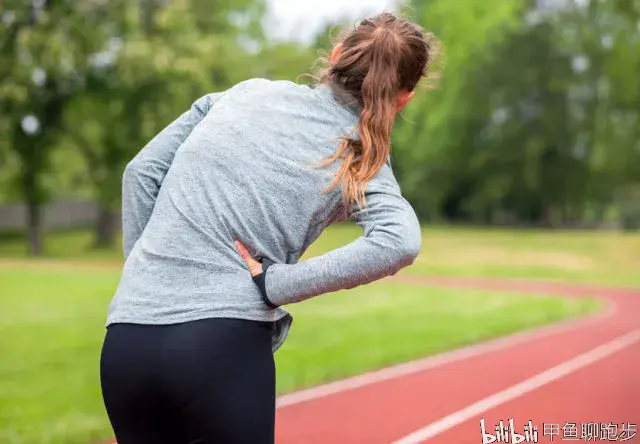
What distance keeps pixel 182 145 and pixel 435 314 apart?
516 inches

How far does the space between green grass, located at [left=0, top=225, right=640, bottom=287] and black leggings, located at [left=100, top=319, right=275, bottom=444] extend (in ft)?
58.5

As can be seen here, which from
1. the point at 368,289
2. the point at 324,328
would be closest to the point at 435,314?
the point at 324,328

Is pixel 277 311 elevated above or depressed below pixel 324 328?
above

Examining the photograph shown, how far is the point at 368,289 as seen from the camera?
19750 millimetres

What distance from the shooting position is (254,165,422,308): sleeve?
184 cm

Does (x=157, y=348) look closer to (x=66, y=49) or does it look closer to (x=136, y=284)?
(x=136, y=284)

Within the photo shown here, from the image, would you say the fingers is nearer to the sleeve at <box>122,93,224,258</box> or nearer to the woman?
the woman

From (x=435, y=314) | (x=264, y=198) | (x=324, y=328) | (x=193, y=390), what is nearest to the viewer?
(x=193, y=390)

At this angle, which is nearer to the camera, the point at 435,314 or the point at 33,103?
the point at 435,314

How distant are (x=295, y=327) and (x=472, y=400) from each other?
18.2ft

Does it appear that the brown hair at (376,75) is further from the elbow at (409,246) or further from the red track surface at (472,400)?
the red track surface at (472,400)

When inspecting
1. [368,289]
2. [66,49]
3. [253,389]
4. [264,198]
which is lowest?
[368,289]


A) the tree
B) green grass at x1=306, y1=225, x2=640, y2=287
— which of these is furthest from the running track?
the tree

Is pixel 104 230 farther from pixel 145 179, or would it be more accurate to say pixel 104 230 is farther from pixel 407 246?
pixel 407 246
